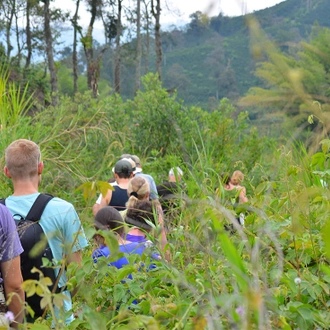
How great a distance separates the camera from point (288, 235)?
2141 mm

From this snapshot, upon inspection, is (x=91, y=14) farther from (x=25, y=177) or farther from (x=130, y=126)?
(x=25, y=177)

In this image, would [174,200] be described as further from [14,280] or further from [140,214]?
[14,280]

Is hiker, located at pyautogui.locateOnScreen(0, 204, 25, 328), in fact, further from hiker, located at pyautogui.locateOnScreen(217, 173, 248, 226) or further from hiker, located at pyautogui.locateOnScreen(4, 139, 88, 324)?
hiker, located at pyautogui.locateOnScreen(217, 173, 248, 226)

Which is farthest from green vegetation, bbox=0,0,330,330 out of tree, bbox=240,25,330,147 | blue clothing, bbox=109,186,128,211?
blue clothing, bbox=109,186,128,211

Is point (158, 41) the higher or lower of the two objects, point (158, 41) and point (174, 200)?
the higher

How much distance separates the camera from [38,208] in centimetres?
282

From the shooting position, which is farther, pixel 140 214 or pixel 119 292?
pixel 140 214

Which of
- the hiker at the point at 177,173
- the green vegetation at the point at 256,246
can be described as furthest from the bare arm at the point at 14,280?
the hiker at the point at 177,173

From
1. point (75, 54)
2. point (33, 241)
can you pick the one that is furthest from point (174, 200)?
point (75, 54)

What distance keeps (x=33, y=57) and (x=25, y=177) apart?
36.5 meters

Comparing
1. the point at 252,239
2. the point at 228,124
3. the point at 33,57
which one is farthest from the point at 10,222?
the point at 33,57

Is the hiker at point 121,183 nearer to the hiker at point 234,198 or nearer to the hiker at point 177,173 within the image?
the hiker at point 177,173

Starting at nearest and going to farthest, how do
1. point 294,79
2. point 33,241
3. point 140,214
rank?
point 294,79 → point 33,241 → point 140,214

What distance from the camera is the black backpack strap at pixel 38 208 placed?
2797 millimetres
